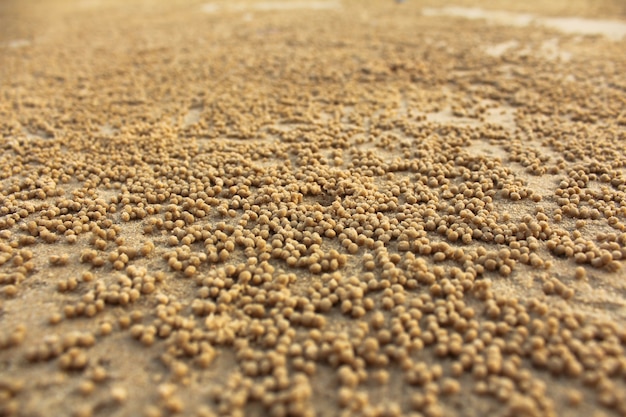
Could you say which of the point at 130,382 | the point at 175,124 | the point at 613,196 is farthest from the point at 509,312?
the point at 175,124

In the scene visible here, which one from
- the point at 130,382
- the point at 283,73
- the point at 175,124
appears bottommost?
the point at 130,382

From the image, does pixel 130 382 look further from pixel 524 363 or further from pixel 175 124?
pixel 175 124

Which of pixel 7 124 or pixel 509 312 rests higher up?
pixel 7 124

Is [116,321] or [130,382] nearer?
[130,382]

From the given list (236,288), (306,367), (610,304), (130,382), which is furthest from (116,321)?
(610,304)

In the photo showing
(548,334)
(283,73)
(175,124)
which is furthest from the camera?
(283,73)

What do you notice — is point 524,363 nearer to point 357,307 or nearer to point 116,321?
point 357,307

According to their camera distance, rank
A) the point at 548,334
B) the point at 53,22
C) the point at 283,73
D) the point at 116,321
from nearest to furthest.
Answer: the point at 548,334, the point at 116,321, the point at 283,73, the point at 53,22
